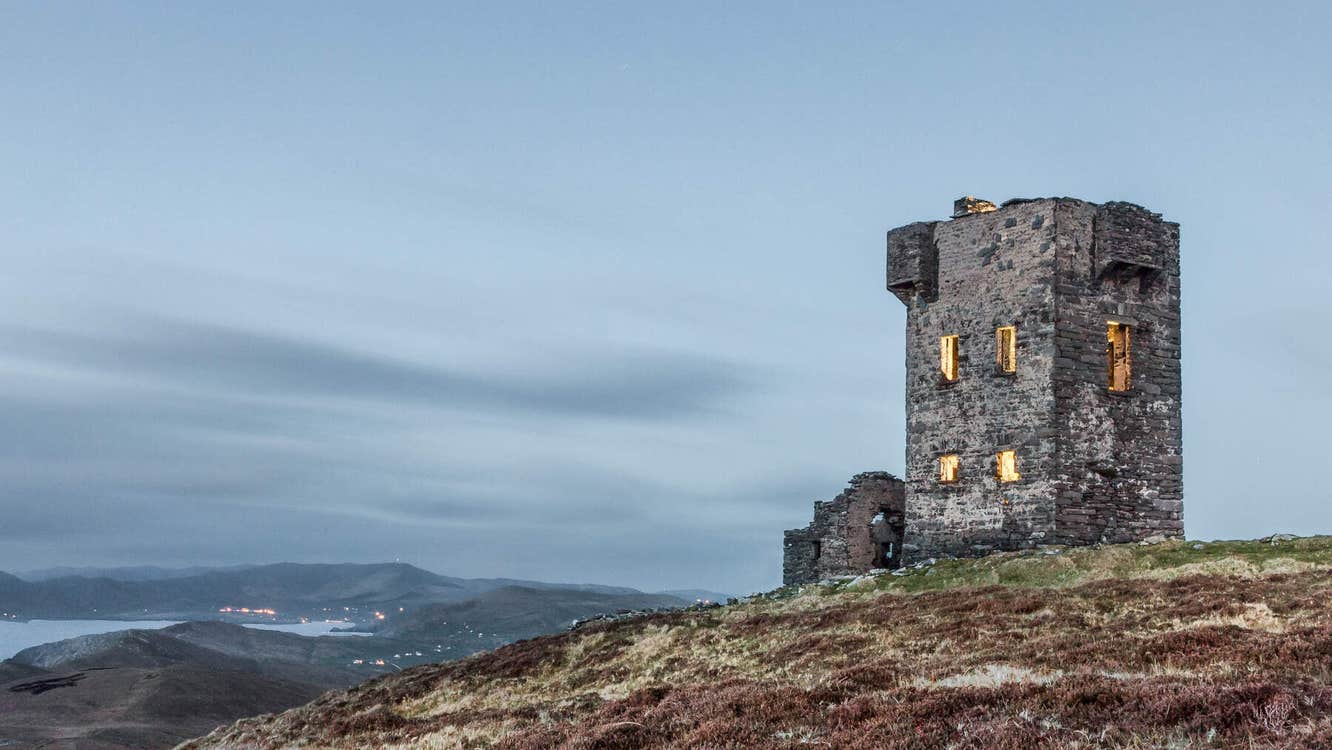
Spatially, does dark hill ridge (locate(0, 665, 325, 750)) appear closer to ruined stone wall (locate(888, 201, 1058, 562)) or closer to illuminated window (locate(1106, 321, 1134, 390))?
ruined stone wall (locate(888, 201, 1058, 562))

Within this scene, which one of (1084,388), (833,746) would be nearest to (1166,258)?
(1084,388)

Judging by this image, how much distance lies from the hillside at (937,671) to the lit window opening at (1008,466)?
3.87m

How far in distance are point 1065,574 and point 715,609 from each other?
9.81 meters

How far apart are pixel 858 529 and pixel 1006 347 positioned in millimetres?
8437

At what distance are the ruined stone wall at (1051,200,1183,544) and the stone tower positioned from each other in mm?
43

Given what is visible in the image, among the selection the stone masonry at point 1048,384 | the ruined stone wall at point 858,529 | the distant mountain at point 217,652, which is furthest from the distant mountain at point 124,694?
the stone masonry at point 1048,384

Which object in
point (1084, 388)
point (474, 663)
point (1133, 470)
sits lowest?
point (474, 663)

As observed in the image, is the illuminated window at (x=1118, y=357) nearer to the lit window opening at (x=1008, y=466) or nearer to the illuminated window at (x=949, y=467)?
the lit window opening at (x=1008, y=466)

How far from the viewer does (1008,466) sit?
3678 cm

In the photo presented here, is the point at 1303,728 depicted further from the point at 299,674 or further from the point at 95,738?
the point at 299,674

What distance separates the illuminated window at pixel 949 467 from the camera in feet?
125

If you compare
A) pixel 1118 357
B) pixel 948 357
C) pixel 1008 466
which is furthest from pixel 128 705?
→ pixel 1118 357

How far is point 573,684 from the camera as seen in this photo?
2522cm

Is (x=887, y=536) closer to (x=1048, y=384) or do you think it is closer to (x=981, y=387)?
(x=981, y=387)
